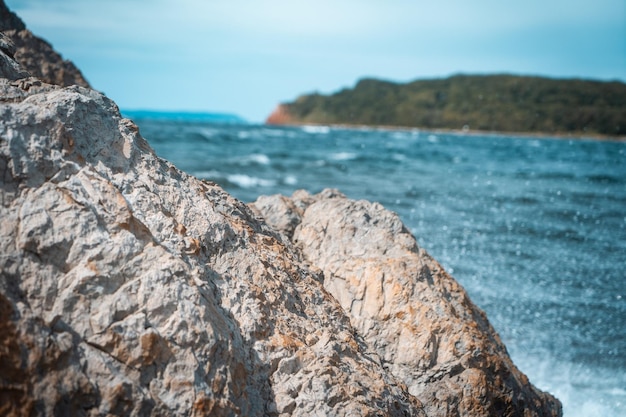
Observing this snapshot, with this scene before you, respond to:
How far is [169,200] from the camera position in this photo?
3.02m

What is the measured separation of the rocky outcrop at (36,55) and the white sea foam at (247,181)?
5.26 m

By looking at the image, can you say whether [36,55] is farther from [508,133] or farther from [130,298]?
[508,133]

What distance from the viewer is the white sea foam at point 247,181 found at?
53.5 feet

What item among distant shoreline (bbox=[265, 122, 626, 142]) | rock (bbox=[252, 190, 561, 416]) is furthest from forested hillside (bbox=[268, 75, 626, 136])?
rock (bbox=[252, 190, 561, 416])

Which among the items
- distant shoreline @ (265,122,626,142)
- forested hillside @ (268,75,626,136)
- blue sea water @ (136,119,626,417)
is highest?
forested hillside @ (268,75,626,136)

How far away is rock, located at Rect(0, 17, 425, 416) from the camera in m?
2.18

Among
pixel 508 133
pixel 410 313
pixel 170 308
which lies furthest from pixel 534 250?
pixel 508 133

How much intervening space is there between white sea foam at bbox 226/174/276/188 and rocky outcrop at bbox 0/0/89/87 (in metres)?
5.26

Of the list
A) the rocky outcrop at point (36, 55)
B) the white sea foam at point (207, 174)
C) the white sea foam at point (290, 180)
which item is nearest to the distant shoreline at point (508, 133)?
the white sea foam at point (290, 180)

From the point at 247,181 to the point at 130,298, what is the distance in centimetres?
1487

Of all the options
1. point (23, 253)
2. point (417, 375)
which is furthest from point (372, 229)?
point (23, 253)

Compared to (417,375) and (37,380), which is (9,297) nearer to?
(37,380)

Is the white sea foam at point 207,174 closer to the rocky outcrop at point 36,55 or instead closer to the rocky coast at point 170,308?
the rocky outcrop at point 36,55

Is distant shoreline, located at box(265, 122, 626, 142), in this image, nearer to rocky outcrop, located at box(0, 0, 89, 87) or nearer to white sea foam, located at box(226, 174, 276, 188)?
white sea foam, located at box(226, 174, 276, 188)
